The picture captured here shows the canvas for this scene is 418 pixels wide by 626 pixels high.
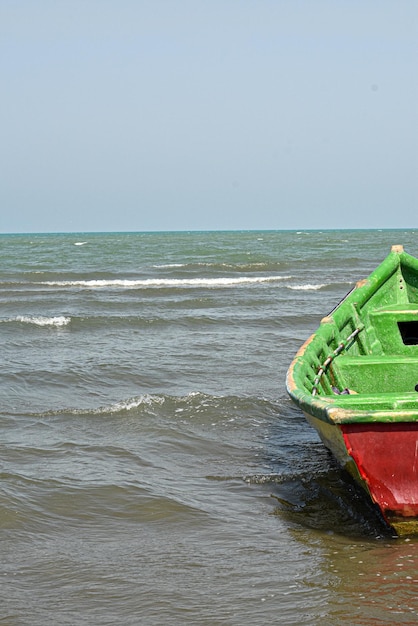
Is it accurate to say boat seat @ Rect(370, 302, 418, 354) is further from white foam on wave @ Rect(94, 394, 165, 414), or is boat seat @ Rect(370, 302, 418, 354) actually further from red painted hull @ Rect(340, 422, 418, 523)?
red painted hull @ Rect(340, 422, 418, 523)

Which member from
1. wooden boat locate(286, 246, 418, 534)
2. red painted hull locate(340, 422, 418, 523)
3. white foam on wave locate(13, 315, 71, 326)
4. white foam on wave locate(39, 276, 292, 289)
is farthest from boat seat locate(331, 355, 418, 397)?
white foam on wave locate(39, 276, 292, 289)

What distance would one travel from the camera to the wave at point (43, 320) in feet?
50.8

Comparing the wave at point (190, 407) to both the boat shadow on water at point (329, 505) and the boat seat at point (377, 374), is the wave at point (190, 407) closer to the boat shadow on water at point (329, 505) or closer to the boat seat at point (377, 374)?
the boat seat at point (377, 374)

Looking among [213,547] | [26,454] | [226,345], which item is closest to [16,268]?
[226,345]

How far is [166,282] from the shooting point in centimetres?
2620

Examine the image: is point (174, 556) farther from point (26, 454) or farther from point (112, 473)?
point (26, 454)

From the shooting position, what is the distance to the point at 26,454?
680 cm

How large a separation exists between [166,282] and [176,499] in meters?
20.6

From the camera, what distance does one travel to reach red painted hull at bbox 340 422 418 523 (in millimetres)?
4531

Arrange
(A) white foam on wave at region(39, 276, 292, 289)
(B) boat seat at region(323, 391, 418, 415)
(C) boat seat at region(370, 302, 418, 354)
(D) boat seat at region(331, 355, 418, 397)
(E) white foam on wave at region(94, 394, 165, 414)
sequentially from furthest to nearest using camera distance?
(A) white foam on wave at region(39, 276, 292, 289) → (E) white foam on wave at region(94, 394, 165, 414) → (C) boat seat at region(370, 302, 418, 354) → (D) boat seat at region(331, 355, 418, 397) → (B) boat seat at region(323, 391, 418, 415)

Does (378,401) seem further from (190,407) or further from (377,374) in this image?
(190,407)

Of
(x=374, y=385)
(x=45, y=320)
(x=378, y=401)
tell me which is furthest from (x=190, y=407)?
(x=45, y=320)

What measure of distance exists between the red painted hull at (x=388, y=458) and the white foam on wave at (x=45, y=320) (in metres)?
11.4

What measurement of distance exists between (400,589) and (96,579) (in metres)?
1.69
